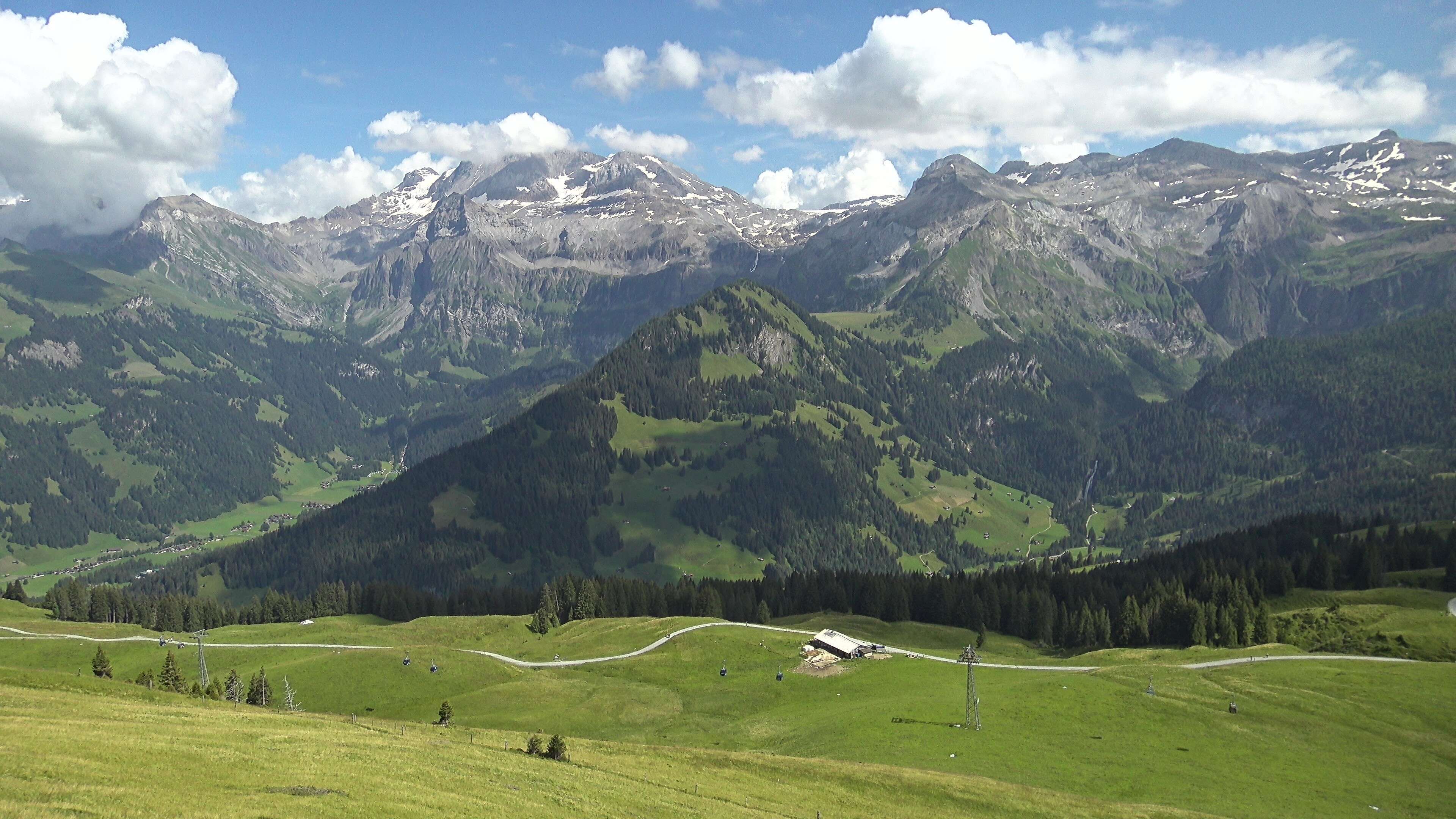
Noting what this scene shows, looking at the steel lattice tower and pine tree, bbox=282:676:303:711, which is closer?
the steel lattice tower

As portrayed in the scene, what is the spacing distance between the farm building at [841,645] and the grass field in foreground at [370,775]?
46.0m

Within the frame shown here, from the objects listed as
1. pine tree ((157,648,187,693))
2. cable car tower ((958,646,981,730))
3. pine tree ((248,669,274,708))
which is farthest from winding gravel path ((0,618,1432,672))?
pine tree ((157,648,187,693))

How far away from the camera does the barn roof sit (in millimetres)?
131375

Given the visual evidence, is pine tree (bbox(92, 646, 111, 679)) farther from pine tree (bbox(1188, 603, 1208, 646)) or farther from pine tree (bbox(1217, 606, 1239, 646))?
pine tree (bbox(1217, 606, 1239, 646))

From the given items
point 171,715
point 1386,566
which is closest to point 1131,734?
point 171,715

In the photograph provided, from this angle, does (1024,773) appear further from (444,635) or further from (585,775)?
(444,635)

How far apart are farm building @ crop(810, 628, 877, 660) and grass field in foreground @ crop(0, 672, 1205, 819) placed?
4595cm

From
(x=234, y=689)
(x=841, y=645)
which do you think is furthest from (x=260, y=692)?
(x=841, y=645)

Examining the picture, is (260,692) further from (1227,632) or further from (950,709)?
(1227,632)

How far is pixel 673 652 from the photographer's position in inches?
5576

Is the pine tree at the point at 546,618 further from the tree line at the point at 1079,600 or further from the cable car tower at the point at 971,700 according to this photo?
the cable car tower at the point at 971,700

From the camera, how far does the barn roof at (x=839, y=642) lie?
131375mm

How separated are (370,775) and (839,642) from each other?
8806cm

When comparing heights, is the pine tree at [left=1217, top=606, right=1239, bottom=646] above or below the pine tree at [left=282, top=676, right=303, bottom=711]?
above
